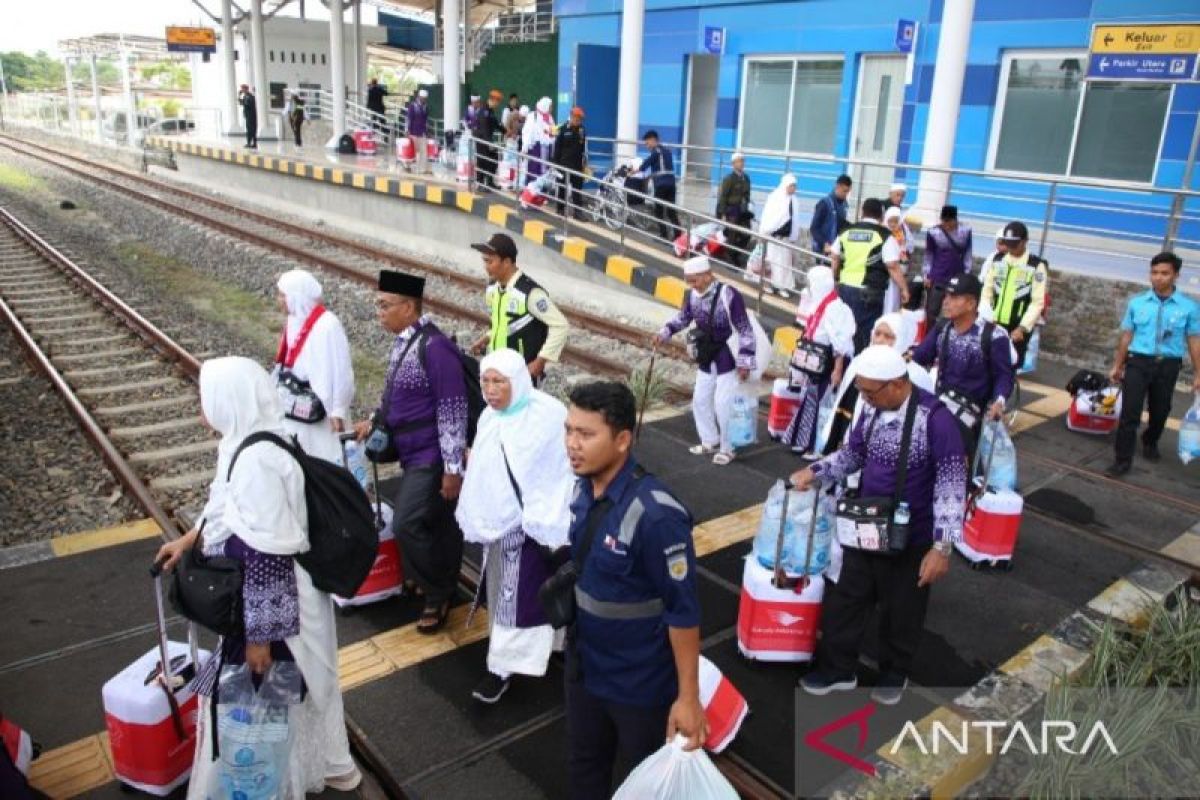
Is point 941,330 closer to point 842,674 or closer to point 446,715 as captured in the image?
point 842,674

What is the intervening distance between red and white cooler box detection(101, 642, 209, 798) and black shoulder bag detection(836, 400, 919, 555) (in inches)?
120

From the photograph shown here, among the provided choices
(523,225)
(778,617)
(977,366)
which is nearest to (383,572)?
(778,617)

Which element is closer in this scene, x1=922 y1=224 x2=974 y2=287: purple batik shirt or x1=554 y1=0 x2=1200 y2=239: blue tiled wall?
x1=922 y1=224 x2=974 y2=287: purple batik shirt

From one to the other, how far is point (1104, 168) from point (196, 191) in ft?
78.2

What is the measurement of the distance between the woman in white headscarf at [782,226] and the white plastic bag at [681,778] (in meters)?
10.2

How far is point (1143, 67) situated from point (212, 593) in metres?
11.8

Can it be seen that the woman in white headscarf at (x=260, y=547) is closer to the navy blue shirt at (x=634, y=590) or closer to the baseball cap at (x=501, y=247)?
the navy blue shirt at (x=634, y=590)

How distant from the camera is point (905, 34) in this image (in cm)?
1602

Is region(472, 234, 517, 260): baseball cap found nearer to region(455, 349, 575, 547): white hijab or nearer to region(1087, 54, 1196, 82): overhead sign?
region(455, 349, 575, 547): white hijab

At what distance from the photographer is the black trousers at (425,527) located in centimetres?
475

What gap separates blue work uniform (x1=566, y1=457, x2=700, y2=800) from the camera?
9.44 ft

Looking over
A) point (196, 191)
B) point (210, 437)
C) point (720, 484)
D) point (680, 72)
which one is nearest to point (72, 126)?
point (196, 191)

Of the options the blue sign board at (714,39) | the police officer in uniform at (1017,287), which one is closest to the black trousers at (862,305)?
the police officer in uniform at (1017,287)

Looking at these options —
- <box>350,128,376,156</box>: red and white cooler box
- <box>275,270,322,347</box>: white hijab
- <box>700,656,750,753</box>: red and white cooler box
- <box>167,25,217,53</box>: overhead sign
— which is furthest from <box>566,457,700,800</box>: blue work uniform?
<box>167,25,217,53</box>: overhead sign
